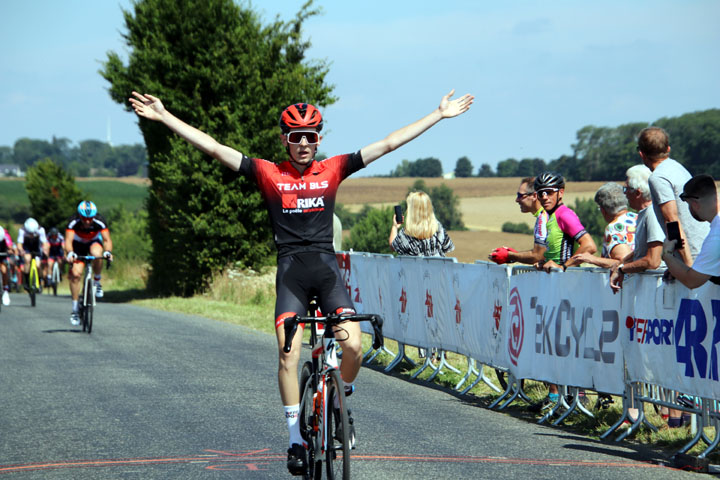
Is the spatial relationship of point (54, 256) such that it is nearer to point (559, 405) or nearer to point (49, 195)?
point (49, 195)

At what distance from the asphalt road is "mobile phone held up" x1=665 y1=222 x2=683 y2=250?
162 cm

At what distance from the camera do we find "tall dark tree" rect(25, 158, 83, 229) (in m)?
56.7

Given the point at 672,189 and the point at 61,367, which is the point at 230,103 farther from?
the point at 672,189

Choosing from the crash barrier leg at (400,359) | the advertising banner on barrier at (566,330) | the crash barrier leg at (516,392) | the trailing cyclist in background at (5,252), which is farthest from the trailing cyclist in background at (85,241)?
the advertising banner on barrier at (566,330)

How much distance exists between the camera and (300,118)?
19.6 feet

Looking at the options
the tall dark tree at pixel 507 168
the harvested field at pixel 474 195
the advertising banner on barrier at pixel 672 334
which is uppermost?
the tall dark tree at pixel 507 168

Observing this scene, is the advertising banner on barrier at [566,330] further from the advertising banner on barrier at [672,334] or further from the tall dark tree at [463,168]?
the tall dark tree at [463,168]

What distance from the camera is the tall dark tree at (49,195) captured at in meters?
56.7

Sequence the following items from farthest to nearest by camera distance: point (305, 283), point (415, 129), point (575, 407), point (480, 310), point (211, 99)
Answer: point (211, 99)
point (480, 310)
point (575, 407)
point (415, 129)
point (305, 283)

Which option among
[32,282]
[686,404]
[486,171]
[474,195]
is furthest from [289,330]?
[486,171]

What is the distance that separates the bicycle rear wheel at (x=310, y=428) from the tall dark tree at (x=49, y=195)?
53.6 m

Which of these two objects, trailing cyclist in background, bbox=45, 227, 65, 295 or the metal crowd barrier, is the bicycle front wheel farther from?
trailing cyclist in background, bbox=45, 227, 65, 295

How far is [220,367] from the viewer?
12.2 meters

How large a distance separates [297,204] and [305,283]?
51cm
